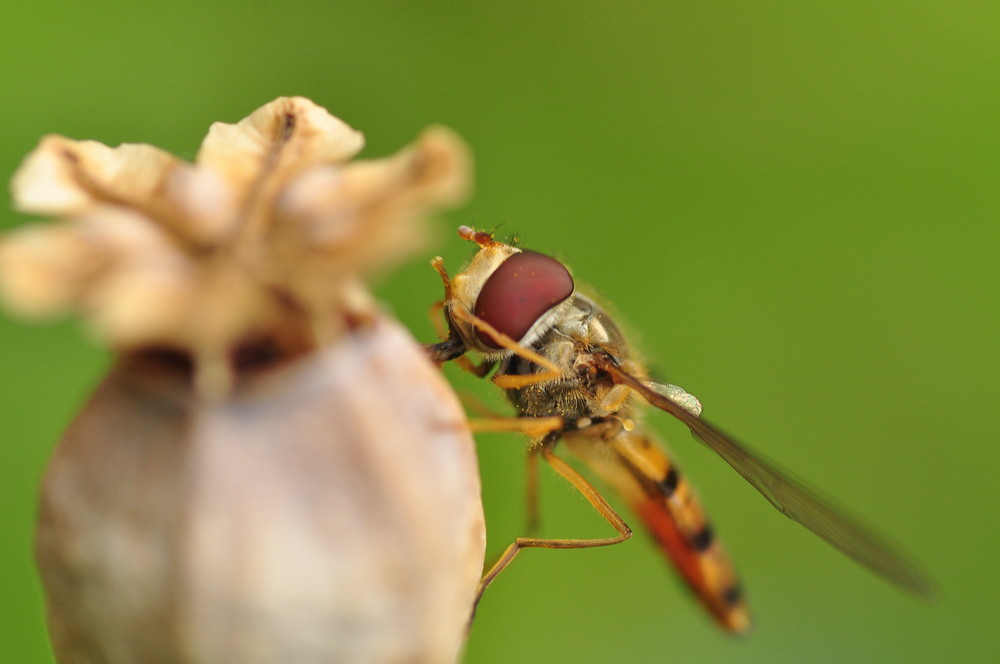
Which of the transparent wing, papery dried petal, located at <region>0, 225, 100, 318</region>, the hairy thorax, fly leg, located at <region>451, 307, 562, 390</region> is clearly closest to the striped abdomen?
the hairy thorax

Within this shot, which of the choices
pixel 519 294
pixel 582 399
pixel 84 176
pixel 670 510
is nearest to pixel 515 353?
pixel 519 294

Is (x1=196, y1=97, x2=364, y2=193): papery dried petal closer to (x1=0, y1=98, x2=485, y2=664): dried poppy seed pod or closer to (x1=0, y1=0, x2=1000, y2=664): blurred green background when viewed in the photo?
(x1=0, y1=98, x2=485, y2=664): dried poppy seed pod

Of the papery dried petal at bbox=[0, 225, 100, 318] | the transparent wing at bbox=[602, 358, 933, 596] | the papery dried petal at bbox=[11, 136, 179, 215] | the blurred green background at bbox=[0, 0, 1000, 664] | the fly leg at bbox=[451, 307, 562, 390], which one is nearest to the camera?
the papery dried petal at bbox=[0, 225, 100, 318]

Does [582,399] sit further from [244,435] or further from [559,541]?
[244,435]

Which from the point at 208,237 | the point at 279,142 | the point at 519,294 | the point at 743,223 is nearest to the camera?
the point at 208,237

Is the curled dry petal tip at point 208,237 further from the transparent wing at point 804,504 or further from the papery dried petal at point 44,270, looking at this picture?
the transparent wing at point 804,504

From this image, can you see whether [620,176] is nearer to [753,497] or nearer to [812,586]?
[753,497]

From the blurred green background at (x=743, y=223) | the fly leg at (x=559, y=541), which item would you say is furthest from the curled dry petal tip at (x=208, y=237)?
the blurred green background at (x=743, y=223)
